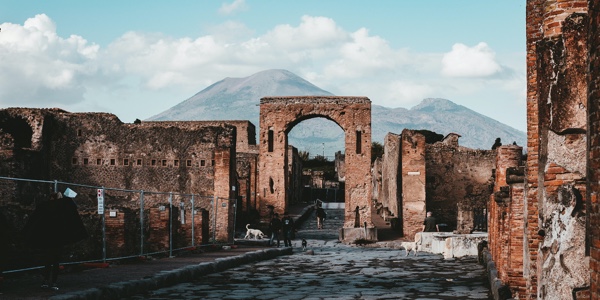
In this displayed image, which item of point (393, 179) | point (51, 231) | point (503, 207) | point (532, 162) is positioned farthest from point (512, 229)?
point (393, 179)

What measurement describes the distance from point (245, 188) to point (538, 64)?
1091 inches

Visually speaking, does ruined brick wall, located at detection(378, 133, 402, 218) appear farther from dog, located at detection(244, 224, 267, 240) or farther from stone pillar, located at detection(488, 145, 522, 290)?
stone pillar, located at detection(488, 145, 522, 290)

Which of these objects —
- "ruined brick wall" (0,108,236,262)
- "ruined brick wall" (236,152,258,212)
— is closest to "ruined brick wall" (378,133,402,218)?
"ruined brick wall" (236,152,258,212)

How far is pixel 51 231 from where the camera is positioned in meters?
9.42

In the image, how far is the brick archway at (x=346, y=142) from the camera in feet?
101

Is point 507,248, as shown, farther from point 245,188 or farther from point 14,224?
point 245,188

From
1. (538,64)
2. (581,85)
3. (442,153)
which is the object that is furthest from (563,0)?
(442,153)

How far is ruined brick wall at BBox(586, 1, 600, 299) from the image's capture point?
3.91 metres

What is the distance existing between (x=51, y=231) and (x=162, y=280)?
2382 mm

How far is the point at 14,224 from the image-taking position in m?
15.1

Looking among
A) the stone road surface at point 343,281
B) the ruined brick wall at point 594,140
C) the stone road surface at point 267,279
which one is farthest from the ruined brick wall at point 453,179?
the ruined brick wall at point 594,140

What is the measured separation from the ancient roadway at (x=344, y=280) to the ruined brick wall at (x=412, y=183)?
856 cm

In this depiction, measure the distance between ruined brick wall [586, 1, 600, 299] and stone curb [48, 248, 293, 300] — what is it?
5700 millimetres

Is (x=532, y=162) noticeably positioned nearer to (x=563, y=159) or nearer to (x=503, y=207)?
(x=563, y=159)
